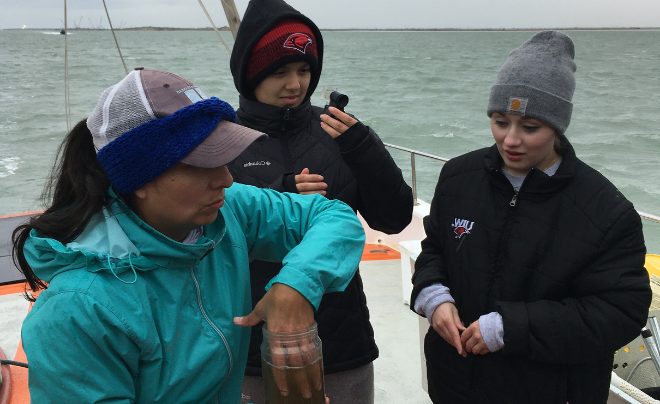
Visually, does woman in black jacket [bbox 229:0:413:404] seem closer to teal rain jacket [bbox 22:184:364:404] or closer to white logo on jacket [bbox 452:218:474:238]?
white logo on jacket [bbox 452:218:474:238]

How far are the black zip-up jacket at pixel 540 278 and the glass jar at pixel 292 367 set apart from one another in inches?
28.0

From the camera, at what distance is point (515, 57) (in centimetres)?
171

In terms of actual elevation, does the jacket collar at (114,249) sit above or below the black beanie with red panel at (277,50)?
below

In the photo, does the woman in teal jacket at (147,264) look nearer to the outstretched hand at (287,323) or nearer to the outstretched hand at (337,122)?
the outstretched hand at (287,323)

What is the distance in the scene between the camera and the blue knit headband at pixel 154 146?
0.96 metres

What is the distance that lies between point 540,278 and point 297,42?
3.30ft

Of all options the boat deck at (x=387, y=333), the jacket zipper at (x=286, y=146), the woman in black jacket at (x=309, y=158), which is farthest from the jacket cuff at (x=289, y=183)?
the boat deck at (x=387, y=333)

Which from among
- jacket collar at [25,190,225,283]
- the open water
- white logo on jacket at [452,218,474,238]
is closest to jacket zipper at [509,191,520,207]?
white logo on jacket at [452,218,474,238]

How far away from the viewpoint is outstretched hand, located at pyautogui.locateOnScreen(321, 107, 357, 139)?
1.74 m

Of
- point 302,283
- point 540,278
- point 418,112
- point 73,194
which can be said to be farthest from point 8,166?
point 302,283

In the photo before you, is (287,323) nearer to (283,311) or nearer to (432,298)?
(283,311)

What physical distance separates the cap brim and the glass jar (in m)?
0.31

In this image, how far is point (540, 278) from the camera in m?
1.58

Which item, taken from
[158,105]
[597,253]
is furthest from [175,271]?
[597,253]
